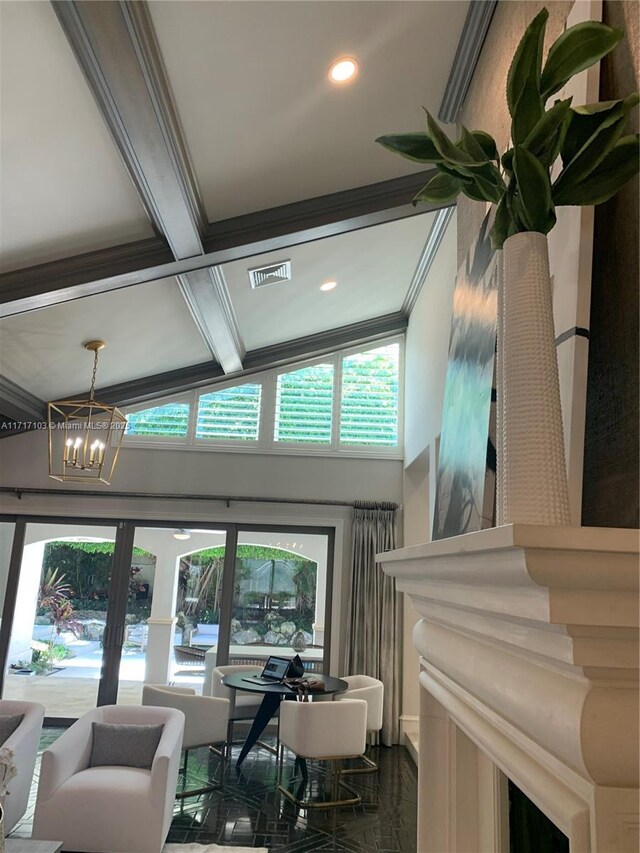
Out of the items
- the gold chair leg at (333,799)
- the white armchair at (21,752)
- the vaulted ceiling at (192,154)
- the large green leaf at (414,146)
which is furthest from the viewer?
the gold chair leg at (333,799)

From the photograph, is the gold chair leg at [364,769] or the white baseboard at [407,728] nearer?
the gold chair leg at [364,769]

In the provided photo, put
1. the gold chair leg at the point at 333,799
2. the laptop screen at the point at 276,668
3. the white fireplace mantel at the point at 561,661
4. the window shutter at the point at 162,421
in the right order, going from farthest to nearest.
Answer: the window shutter at the point at 162,421, the laptop screen at the point at 276,668, the gold chair leg at the point at 333,799, the white fireplace mantel at the point at 561,661

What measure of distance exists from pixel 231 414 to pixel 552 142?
563cm

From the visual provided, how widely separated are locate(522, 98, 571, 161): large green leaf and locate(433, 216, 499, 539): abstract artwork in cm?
33

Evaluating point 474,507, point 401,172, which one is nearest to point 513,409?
point 474,507

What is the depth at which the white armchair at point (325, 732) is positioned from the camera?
3.98 meters

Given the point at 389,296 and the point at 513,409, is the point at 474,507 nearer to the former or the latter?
the point at 513,409

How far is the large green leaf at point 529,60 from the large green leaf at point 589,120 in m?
0.09

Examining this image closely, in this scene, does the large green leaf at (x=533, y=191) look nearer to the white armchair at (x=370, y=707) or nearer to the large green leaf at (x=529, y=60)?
the large green leaf at (x=529, y=60)

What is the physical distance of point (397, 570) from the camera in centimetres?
155

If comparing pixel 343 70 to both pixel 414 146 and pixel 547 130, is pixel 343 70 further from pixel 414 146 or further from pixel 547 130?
pixel 547 130

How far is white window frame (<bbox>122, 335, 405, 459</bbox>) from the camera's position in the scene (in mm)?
6293

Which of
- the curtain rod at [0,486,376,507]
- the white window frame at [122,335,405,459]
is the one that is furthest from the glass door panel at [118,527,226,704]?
the white window frame at [122,335,405,459]

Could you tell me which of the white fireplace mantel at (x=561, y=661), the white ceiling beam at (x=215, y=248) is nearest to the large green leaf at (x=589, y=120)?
the white fireplace mantel at (x=561, y=661)
